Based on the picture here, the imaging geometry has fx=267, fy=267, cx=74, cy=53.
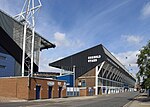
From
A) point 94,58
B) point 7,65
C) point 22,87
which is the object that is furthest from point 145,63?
point 94,58

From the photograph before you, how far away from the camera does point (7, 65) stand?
58.1 metres

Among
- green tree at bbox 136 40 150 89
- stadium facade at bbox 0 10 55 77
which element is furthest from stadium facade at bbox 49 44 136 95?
green tree at bbox 136 40 150 89

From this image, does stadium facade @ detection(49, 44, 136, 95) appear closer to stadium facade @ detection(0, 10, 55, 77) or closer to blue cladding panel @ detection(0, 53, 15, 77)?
stadium facade @ detection(0, 10, 55, 77)

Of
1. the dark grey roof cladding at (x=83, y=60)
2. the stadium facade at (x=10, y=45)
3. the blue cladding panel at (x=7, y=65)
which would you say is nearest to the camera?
the blue cladding panel at (x=7, y=65)

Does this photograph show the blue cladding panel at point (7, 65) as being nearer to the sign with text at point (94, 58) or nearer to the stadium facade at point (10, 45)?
the stadium facade at point (10, 45)

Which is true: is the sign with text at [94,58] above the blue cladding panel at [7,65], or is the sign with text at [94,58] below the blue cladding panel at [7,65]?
above

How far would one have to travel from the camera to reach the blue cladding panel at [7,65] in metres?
56.3

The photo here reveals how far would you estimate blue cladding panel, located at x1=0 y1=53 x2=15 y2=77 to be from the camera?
185 ft

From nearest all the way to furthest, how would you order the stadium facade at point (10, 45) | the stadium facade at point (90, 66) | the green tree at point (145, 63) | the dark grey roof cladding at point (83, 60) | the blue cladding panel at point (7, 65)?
1. the green tree at point (145, 63)
2. the blue cladding panel at point (7, 65)
3. the stadium facade at point (10, 45)
4. the stadium facade at point (90, 66)
5. the dark grey roof cladding at point (83, 60)

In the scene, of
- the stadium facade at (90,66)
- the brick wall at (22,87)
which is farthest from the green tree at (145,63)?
the stadium facade at (90,66)

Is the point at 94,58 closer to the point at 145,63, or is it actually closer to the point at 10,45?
the point at 10,45

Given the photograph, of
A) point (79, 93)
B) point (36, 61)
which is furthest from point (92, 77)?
point (36, 61)

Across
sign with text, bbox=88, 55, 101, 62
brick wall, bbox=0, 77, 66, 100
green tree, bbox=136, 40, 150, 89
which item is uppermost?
sign with text, bbox=88, 55, 101, 62

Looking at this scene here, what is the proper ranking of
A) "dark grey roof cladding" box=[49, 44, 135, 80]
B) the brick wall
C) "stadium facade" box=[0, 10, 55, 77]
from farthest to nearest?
"dark grey roof cladding" box=[49, 44, 135, 80], "stadium facade" box=[0, 10, 55, 77], the brick wall
